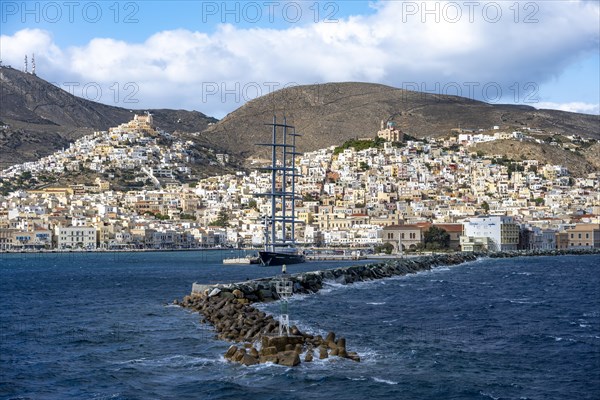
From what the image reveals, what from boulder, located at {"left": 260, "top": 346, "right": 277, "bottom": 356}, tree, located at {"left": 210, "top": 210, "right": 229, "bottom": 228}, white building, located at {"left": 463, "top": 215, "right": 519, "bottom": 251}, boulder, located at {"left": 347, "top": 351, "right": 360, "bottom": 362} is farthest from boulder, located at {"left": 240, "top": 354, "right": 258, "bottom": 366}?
tree, located at {"left": 210, "top": 210, "right": 229, "bottom": 228}

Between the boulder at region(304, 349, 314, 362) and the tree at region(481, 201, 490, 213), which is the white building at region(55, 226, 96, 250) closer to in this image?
the tree at region(481, 201, 490, 213)

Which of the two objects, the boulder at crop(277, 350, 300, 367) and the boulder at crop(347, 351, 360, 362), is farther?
the boulder at crop(347, 351, 360, 362)

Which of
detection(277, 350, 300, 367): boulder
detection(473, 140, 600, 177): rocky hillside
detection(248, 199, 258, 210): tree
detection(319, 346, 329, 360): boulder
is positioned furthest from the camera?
detection(473, 140, 600, 177): rocky hillside

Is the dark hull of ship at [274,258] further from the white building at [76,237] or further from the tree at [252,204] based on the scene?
the tree at [252,204]

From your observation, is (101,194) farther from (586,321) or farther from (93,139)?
(586,321)

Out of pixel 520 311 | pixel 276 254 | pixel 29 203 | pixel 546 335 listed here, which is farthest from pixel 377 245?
pixel 546 335
